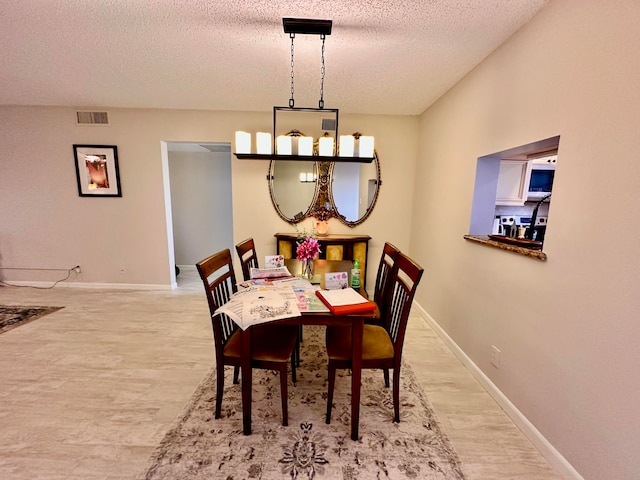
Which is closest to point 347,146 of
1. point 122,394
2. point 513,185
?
point 513,185

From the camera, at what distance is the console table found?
Result: 3.51m

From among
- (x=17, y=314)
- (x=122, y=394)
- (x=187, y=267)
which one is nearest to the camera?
(x=122, y=394)

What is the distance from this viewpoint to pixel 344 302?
1.46m

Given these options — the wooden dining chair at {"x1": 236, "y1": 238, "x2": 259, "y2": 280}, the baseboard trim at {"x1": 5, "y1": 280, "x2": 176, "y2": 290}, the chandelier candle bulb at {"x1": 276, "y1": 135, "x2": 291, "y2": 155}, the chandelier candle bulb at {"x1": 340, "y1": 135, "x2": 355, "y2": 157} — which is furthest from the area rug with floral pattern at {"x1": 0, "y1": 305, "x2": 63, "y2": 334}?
the chandelier candle bulb at {"x1": 340, "y1": 135, "x2": 355, "y2": 157}

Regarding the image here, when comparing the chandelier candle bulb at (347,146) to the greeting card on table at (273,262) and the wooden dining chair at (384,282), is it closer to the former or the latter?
the wooden dining chair at (384,282)

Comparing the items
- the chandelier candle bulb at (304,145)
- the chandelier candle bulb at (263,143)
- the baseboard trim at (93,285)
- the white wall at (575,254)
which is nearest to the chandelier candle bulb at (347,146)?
the chandelier candle bulb at (304,145)

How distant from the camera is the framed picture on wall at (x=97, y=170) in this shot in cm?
356

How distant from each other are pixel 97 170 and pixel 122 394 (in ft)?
10.4

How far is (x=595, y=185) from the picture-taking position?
Result: 4.04 feet

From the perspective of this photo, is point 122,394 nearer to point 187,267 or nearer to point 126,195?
point 126,195

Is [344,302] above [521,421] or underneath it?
above

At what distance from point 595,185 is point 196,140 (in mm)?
3928

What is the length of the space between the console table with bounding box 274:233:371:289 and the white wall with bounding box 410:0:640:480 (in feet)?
5.45

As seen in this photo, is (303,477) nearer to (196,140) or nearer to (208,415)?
(208,415)
